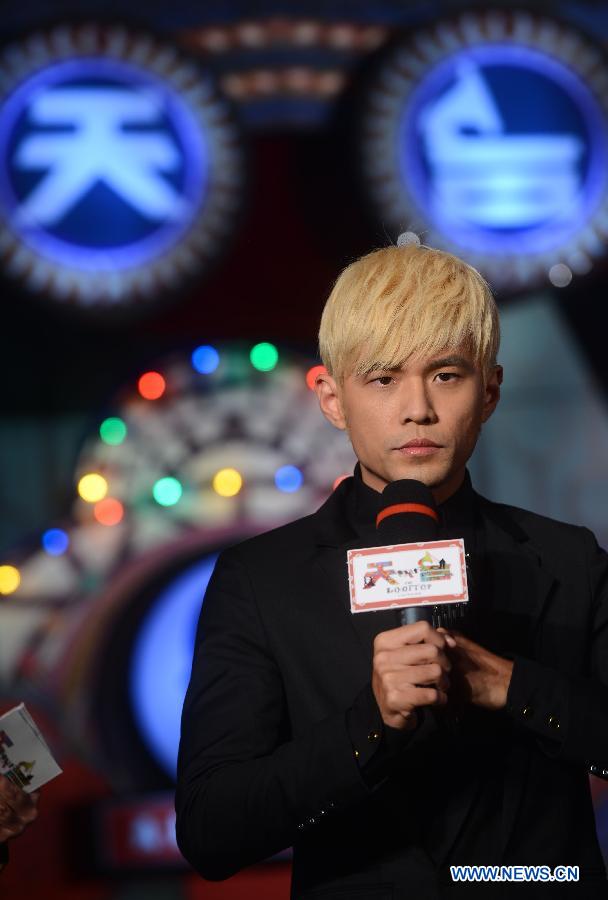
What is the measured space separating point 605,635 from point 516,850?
269 mm

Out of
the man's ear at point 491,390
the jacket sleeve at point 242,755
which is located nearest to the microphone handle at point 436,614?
the jacket sleeve at point 242,755

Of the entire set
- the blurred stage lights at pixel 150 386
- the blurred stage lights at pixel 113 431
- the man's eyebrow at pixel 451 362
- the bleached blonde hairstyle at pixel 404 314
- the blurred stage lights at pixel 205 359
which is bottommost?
the man's eyebrow at pixel 451 362

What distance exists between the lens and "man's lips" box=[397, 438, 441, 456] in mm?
1438

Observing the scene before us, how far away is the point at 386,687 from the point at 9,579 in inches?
93.1

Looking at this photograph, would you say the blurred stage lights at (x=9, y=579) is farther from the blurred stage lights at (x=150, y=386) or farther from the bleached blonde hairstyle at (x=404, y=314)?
the bleached blonde hairstyle at (x=404, y=314)

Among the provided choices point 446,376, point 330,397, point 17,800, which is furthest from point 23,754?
point 446,376

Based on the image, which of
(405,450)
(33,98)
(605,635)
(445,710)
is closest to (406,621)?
(445,710)

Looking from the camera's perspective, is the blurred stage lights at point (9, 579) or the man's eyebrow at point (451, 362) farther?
the blurred stage lights at point (9, 579)

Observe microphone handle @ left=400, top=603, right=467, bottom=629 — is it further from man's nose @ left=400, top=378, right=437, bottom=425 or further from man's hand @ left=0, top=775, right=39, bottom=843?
man's hand @ left=0, top=775, right=39, bottom=843

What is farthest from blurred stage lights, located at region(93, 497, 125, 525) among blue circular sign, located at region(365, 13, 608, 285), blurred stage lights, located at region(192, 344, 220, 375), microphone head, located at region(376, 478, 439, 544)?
microphone head, located at region(376, 478, 439, 544)

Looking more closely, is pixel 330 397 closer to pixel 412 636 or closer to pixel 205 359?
pixel 412 636

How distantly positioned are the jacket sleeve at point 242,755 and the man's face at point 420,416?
23 cm

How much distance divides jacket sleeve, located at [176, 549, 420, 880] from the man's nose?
0.92 ft

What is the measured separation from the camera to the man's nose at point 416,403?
143 centimetres
